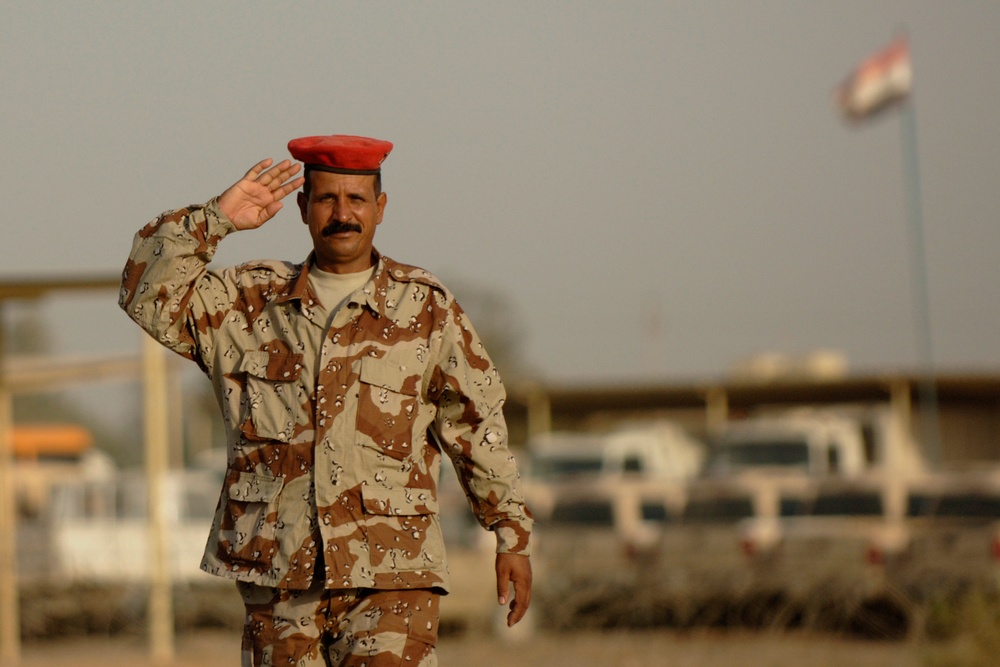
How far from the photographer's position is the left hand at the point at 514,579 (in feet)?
13.5

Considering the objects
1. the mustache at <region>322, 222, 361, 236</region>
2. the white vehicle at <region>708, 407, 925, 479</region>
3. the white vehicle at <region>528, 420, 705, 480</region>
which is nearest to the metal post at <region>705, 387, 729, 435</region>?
the white vehicle at <region>528, 420, 705, 480</region>

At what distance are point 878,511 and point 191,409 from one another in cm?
2703

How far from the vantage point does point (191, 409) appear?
4066cm

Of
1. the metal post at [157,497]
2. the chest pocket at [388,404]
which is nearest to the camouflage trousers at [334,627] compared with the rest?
the chest pocket at [388,404]

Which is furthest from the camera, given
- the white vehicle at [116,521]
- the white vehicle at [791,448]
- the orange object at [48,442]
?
the orange object at [48,442]

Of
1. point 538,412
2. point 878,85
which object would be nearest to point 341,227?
point 878,85

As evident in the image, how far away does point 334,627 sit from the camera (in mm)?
3957

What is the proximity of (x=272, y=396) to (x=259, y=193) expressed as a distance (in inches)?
19.9

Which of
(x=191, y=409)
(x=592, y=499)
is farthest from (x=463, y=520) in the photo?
(x=191, y=409)

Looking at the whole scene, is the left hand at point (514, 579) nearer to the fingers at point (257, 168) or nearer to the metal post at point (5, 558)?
the fingers at point (257, 168)

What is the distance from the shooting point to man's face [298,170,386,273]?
403 cm

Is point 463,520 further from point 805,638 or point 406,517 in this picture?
point 406,517

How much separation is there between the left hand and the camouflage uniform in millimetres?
30

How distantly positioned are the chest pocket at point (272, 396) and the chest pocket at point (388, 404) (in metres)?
0.15
